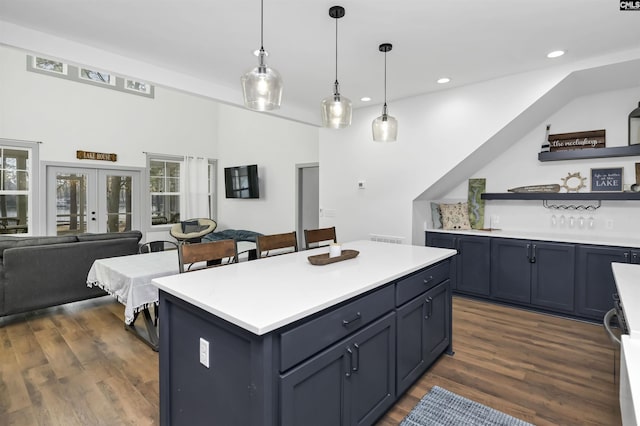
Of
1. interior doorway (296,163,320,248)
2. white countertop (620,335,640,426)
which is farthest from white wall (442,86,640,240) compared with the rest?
white countertop (620,335,640,426)

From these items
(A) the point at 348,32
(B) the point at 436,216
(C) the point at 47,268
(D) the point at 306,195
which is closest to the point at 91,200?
(C) the point at 47,268

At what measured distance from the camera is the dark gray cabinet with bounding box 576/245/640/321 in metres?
3.24

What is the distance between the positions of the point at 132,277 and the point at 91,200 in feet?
17.7

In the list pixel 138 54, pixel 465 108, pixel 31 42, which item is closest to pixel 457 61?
pixel 465 108

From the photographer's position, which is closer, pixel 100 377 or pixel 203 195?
pixel 100 377

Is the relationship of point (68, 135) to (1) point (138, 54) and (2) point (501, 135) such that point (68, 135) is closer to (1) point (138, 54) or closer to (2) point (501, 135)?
(1) point (138, 54)

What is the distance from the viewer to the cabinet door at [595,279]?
3.24 m

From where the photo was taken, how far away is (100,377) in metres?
2.38

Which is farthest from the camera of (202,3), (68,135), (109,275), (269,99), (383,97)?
(68,135)

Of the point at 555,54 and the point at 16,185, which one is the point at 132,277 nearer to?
the point at 555,54

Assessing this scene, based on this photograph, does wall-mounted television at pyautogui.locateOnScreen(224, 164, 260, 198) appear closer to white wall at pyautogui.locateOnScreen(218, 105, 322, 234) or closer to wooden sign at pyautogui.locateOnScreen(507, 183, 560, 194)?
white wall at pyautogui.locateOnScreen(218, 105, 322, 234)

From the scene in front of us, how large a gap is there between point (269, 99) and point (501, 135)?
3.05 meters

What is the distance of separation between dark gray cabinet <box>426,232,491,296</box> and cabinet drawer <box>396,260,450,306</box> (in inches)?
64.7

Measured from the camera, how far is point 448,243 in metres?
4.28
